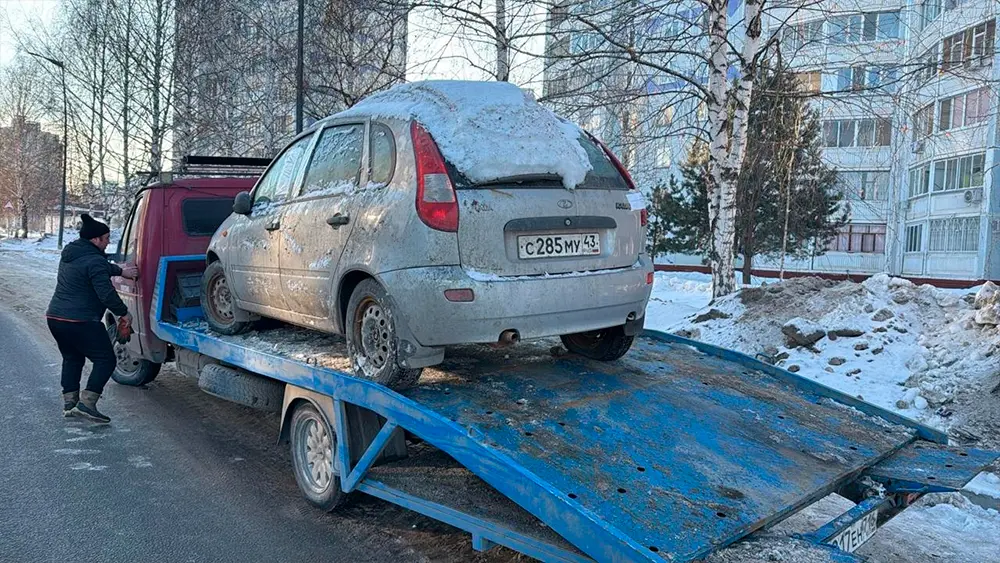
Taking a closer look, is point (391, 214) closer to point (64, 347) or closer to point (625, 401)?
point (625, 401)

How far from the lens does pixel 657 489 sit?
2.76m

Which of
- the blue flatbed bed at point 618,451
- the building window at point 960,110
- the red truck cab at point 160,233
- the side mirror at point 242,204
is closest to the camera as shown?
the blue flatbed bed at point 618,451

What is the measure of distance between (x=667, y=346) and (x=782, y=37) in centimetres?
829

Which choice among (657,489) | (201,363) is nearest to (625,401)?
(657,489)

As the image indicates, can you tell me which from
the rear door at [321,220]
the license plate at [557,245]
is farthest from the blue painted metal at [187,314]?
the license plate at [557,245]

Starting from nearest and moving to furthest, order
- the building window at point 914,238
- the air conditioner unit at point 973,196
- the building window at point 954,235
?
the air conditioner unit at point 973,196, the building window at point 954,235, the building window at point 914,238

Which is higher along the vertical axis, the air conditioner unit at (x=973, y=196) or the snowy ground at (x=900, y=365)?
the air conditioner unit at (x=973, y=196)

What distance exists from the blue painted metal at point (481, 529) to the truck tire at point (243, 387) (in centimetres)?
142

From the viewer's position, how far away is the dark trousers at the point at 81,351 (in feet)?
20.4

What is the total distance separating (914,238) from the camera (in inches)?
1396

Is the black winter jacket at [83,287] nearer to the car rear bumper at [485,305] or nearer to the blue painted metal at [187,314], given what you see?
the blue painted metal at [187,314]

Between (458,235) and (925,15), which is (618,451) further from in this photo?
(925,15)

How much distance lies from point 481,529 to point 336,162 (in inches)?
96.0

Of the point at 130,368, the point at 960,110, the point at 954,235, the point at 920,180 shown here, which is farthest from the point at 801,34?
the point at 920,180
